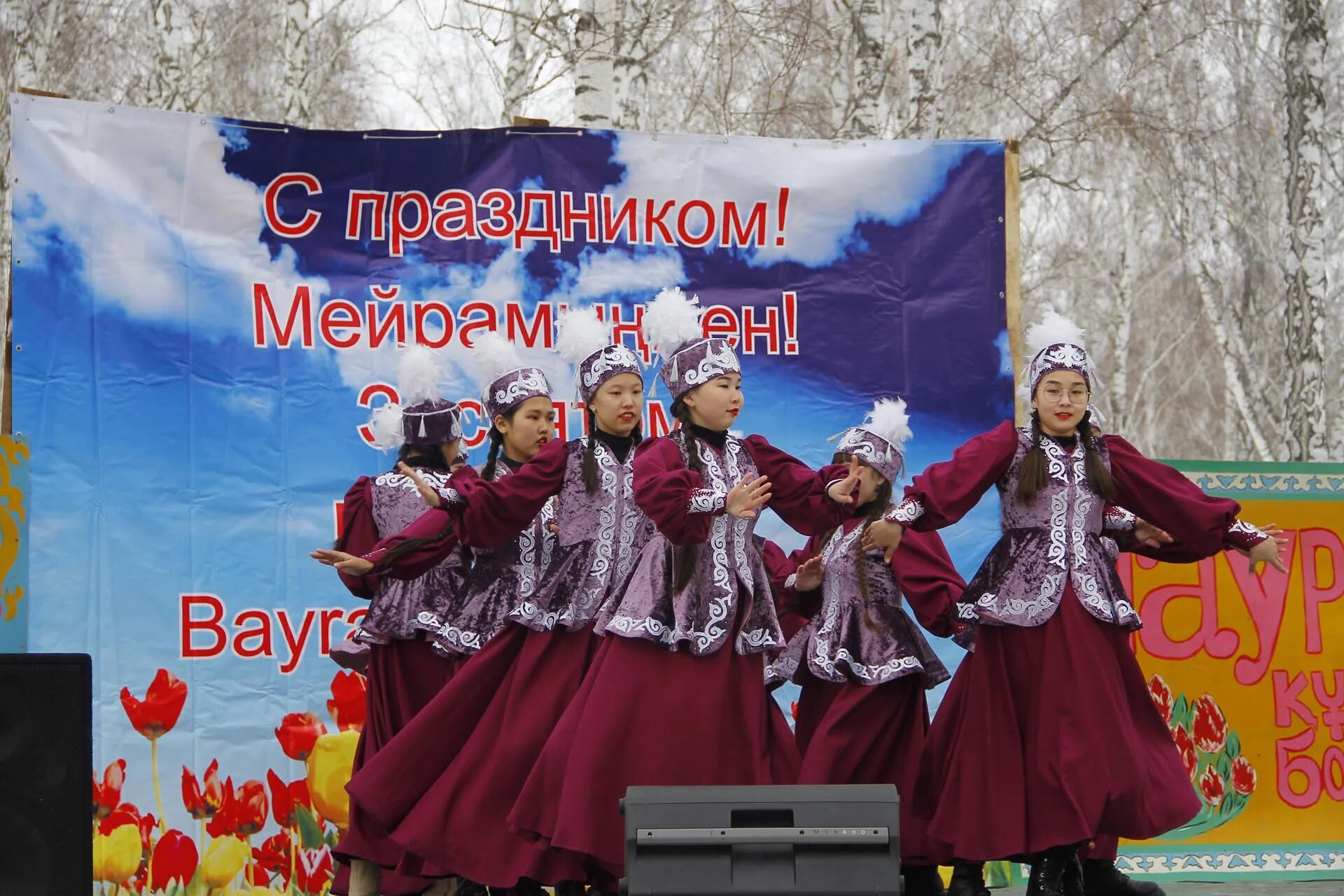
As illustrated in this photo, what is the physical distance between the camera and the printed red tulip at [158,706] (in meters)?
6.48

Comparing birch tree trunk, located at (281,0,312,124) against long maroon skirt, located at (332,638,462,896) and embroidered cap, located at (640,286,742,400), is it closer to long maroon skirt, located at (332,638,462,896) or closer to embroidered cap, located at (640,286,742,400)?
long maroon skirt, located at (332,638,462,896)

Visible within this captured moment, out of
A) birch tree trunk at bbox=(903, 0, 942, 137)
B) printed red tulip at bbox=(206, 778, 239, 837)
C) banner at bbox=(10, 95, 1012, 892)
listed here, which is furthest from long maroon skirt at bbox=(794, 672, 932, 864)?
birch tree trunk at bbox=(903, 0, 942, 137)

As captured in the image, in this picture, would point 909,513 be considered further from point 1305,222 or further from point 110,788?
point 1305,222

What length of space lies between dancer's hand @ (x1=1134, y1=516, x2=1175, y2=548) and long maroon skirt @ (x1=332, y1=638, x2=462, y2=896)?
244cm

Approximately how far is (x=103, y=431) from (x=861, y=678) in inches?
123

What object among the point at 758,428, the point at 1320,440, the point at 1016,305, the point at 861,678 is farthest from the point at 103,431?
the point at 1320,440

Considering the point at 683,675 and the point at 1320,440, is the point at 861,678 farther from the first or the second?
the point at 1320,440

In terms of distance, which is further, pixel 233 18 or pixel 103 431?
pixel 233 18

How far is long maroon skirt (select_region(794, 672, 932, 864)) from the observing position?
5645mm

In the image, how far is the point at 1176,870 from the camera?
6.82 meters

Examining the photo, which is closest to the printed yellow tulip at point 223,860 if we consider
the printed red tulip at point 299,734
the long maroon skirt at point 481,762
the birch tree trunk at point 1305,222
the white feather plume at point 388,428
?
the printed red tulip at point 299,734

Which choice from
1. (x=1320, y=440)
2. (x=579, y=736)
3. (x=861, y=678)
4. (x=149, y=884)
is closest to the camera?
(x=579, y=736)

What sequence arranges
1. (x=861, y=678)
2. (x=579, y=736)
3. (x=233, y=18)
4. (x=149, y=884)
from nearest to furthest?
(x=579, y=736)
(x=861, y=678)
(x=149, y=884)
(x=233, y=18)

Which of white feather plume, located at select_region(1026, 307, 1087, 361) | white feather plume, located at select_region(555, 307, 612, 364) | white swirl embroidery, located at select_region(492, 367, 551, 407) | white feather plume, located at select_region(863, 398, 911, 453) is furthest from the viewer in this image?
white swirl embroidery, located at select_region(492, 367, 551, 407)
